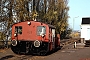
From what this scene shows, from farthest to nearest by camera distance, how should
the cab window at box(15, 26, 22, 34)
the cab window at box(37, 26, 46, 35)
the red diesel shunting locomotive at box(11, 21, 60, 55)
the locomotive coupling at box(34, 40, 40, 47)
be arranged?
the cab window at box(15, 26, 22, 34), the cab window at box(37, 26, 46, 35), the red diesel shunting locomotive at box(11, 21, 60, 55), the locomotive coupling at box(34, 40, 40, 47)

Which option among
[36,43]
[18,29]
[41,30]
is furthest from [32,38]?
[18,29]

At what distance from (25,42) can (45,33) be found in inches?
67.5

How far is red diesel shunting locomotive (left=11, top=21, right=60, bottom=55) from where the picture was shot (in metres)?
17.6

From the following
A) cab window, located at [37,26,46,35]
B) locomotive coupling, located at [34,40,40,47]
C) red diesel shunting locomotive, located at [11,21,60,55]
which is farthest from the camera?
cab window, located at [37,26,46,35]

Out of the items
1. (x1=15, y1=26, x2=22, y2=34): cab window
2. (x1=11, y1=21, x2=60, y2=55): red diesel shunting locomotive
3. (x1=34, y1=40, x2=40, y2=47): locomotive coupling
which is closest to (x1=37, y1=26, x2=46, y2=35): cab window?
(x1=11, y1=21, x2=60, y2=55): red diesel shunting locomotive

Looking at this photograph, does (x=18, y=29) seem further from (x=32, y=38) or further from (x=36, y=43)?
(x=36, y=43)

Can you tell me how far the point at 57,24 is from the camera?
3884cm

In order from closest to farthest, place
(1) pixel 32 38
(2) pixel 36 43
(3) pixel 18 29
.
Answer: (2) pixel 36 43, (1) pixel 32 38, (3) pixel 18 29

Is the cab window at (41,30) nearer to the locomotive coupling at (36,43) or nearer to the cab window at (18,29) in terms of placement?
the locomotive coupling at (36,43)

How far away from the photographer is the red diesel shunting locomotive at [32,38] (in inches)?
693

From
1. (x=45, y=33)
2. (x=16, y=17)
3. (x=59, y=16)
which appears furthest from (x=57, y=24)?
(x=45, y=33)

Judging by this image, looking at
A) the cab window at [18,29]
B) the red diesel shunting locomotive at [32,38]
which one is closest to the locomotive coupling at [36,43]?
the red diesel shunting locomotive at [32,38]

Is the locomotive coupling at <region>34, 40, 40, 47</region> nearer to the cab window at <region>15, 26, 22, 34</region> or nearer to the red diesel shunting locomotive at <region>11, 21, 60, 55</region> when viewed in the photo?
the red diesel shunting locomotive at <region>11, 21, 60, 55</region>

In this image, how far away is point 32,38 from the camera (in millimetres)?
17922
